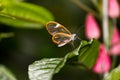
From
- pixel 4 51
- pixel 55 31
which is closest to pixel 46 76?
pixel 55 31

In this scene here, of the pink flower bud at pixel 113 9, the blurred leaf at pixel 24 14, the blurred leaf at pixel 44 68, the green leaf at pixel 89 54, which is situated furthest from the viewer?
the pink flower bud at pixel 113 9

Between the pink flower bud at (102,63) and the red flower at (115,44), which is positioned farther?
the red flower at (115,44)

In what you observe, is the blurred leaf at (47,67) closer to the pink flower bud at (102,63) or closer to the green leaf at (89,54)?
the green leaf at (89,54)

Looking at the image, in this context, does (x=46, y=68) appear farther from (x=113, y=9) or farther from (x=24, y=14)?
(x=113, y=9)

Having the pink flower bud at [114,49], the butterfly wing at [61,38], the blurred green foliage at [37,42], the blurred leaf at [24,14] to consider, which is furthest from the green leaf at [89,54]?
the blurred green foliage at [37,42]

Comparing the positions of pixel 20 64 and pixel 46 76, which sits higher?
pixel 46 76

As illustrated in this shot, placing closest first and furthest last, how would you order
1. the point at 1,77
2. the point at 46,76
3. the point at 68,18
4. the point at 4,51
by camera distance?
the point at 46,76 → the point at 1,77 → the point at 4,51 → the point at 68,18

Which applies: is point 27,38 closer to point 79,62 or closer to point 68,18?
point 68,18

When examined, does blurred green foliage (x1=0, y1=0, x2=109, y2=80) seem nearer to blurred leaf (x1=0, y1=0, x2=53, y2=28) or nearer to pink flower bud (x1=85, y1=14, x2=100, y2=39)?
pink flower bud (x1=85, y1=14, x2=100, y2=39)
